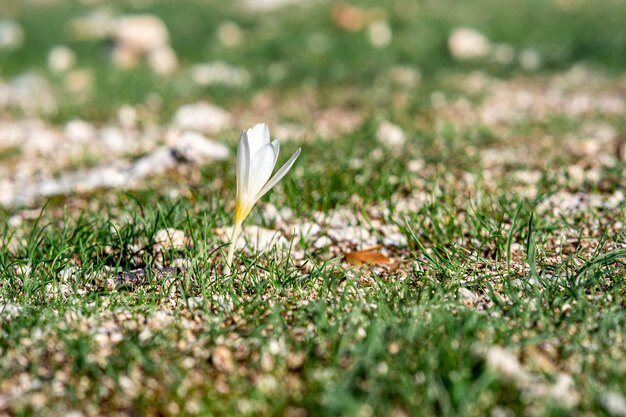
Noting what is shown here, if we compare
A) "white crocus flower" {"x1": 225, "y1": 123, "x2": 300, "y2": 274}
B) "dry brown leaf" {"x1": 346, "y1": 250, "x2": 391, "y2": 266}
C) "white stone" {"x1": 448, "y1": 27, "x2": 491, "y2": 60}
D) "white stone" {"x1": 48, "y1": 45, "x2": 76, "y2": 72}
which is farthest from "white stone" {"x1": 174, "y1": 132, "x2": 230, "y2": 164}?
"white stone" {"x1": 448, "y1": 27, "x2": 491, "y2": 60}

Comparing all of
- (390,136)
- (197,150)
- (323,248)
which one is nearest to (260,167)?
(323,248)

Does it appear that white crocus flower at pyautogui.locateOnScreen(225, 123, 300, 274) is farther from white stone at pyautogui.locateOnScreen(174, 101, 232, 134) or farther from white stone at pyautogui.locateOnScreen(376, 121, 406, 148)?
white stone at pyautogui.locateOnScreen(174, 101, 232, 134)

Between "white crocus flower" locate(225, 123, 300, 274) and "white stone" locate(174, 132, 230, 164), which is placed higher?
"white crocus flower" locate(225, 123, 300, 274)

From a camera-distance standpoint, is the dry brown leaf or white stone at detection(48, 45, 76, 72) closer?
the dry brown leaf

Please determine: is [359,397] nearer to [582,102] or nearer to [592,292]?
[592,292]

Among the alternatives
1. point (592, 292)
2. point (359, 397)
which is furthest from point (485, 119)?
point (359, 397)

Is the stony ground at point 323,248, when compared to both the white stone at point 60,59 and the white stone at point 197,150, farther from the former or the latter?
the white stone at point 60,59

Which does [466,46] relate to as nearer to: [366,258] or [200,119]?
[200,119]

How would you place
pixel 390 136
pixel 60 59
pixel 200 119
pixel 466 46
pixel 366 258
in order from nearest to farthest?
1. pixel 366 258
2. pixel 390 136
3. pixel 200 119
4. pixel 466 46
5. pixel 60 59
